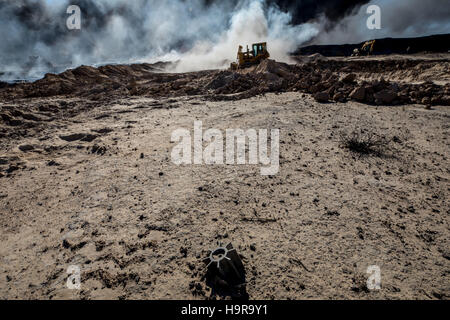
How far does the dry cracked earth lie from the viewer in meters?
1.88

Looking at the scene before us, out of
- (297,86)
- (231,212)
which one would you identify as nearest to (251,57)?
(297,86)

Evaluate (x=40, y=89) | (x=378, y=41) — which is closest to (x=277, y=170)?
(x=40, y=89)

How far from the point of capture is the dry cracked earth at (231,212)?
1876 mm

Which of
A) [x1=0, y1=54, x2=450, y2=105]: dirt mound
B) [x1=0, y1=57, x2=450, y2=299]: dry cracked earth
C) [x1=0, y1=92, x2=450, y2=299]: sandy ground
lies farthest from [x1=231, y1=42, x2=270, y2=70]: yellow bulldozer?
[x1=0, y1=92, x2=450, y2=299]: sandy ground

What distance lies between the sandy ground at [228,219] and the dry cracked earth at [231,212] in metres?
0.01

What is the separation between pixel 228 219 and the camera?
253 cm

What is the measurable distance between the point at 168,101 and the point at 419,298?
839 centimetres

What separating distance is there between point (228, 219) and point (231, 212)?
4.8 inches

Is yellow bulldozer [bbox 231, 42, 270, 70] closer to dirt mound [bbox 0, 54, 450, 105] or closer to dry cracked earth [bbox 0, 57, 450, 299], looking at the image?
dirt mound [bbox 0, 54, 450, 105]

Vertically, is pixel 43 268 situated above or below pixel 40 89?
below

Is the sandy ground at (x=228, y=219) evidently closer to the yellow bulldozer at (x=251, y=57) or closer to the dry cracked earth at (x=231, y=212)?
the dry cracked earth at (x=231, y=212)

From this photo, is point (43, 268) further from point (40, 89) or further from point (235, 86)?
point (40, 89)

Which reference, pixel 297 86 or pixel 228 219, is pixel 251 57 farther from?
pixel 228 219

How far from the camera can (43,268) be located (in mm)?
2037
